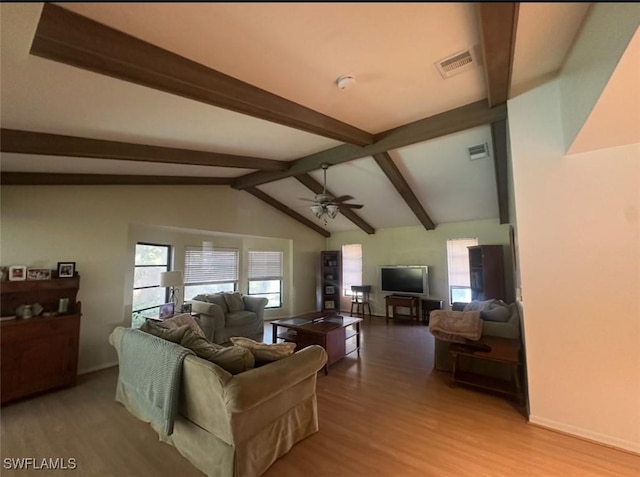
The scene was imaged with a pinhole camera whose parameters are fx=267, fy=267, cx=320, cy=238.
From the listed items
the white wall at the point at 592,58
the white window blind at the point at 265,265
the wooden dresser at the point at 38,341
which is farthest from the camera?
the white window blind at the point at 265,265

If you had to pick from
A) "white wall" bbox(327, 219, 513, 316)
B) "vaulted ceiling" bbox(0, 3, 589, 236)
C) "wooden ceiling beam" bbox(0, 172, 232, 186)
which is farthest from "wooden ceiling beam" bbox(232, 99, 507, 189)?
"white wall" bbox(327, 219, 513, 316)

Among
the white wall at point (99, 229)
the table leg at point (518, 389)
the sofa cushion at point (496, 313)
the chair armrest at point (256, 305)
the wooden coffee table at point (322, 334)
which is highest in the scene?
the white wall at point (99, 229)

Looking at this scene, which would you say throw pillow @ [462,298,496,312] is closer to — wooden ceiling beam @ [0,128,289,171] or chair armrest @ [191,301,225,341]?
chair armrest @ [191,301,225,341]

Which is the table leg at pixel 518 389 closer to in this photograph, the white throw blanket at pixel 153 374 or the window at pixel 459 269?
the white throw blanket at pixel 153 374

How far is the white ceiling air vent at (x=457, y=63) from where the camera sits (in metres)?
2.09

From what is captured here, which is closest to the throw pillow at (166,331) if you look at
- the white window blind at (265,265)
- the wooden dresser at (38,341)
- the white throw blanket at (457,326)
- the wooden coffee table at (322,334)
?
the wooden dresser at (38,341)

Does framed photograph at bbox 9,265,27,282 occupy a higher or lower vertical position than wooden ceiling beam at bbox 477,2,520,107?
lower

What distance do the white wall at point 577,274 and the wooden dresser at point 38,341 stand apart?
4959mm

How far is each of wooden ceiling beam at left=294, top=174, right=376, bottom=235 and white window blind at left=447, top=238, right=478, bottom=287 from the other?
6.77 feet

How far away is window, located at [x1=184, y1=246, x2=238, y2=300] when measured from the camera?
18.6 feet

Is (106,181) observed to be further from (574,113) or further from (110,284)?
(574,113)

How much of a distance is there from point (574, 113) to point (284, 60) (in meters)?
2.32

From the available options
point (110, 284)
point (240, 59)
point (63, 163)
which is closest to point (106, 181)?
point (63, 163)

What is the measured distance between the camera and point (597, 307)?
88.4 inches
